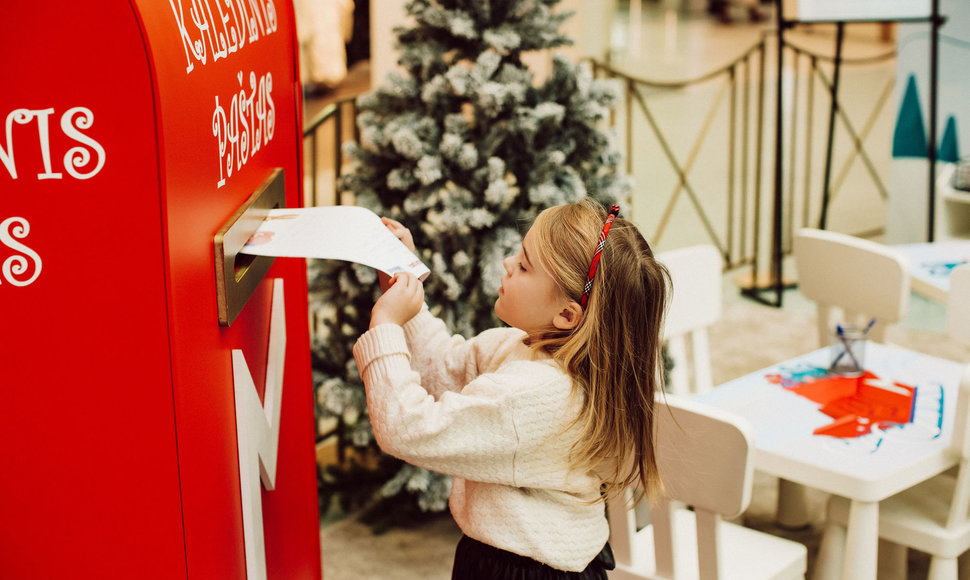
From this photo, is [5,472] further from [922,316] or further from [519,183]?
[922,316]

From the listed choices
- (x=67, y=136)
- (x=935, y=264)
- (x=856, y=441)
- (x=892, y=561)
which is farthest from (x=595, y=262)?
(x=935, y=264)

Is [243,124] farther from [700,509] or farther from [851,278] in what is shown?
[851,278]

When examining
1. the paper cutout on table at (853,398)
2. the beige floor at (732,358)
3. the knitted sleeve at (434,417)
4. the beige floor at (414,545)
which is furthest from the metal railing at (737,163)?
the knitted sleeve at (434,417)

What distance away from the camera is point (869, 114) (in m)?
6.61

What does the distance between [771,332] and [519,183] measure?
232 centimetres

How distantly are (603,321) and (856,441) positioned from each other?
35.1 inches

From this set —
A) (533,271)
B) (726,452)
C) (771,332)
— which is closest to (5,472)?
(533,271)

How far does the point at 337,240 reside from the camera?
1.13m

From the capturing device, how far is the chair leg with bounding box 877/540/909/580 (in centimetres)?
232

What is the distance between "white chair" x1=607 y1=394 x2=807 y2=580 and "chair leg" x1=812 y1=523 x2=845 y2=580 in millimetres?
194

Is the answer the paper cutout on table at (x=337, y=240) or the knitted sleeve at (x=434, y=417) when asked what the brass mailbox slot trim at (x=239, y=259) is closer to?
the paper cutout on table at (x=337, y=240)

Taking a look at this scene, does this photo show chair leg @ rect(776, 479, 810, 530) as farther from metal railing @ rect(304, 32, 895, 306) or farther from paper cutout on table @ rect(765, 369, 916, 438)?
metal railing @ rect(304, 32, 895, 306)

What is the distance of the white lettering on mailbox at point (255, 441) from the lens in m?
1.18

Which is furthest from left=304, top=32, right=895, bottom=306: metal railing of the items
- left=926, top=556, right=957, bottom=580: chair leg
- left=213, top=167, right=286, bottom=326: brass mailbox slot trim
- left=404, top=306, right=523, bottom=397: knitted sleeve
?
left=213, top=167, right=286, bottom=326: brass mailbox slot trim
